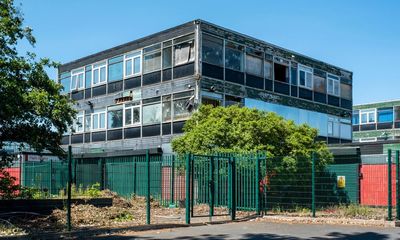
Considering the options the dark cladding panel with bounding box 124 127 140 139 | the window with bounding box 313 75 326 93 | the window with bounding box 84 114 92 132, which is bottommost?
the dark cladding panel with bounding box 124 127 140 139

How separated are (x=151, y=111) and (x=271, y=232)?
682 inches

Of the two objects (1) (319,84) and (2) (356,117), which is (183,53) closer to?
(1) (319,84)

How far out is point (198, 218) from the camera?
57.1ft

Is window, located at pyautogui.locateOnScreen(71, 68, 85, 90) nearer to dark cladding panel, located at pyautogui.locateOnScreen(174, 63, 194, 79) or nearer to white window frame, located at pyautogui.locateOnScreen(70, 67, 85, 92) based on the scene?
white window frame, located at pyautogui.locateOnScreen(70, 67, 85, 92)

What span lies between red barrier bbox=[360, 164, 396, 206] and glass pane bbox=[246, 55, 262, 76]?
10510 millimetres

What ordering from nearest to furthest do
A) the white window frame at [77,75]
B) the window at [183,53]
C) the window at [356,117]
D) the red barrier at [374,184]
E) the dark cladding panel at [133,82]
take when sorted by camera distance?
the red barrier at [374,184], the window at [183,53], the dark cladding panel at [133,82], the white window frame at [77,75], the window at [356,117]

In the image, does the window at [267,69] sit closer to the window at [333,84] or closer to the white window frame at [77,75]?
the window at [333,84]

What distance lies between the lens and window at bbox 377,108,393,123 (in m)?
58.0

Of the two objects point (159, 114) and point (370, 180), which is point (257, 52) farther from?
point (370, 180)

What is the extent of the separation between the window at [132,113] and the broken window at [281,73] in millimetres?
9047

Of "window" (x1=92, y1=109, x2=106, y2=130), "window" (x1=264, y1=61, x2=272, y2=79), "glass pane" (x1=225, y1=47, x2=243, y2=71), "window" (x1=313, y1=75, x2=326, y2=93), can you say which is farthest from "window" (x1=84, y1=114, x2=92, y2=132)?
"window" (x1=313, y1=75, x2=326, y2=93)

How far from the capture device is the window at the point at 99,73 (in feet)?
112

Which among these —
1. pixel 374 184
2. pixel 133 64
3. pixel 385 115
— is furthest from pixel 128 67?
pixel 385 115

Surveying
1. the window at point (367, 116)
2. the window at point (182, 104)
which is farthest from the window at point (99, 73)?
the window at point (367, 116)
